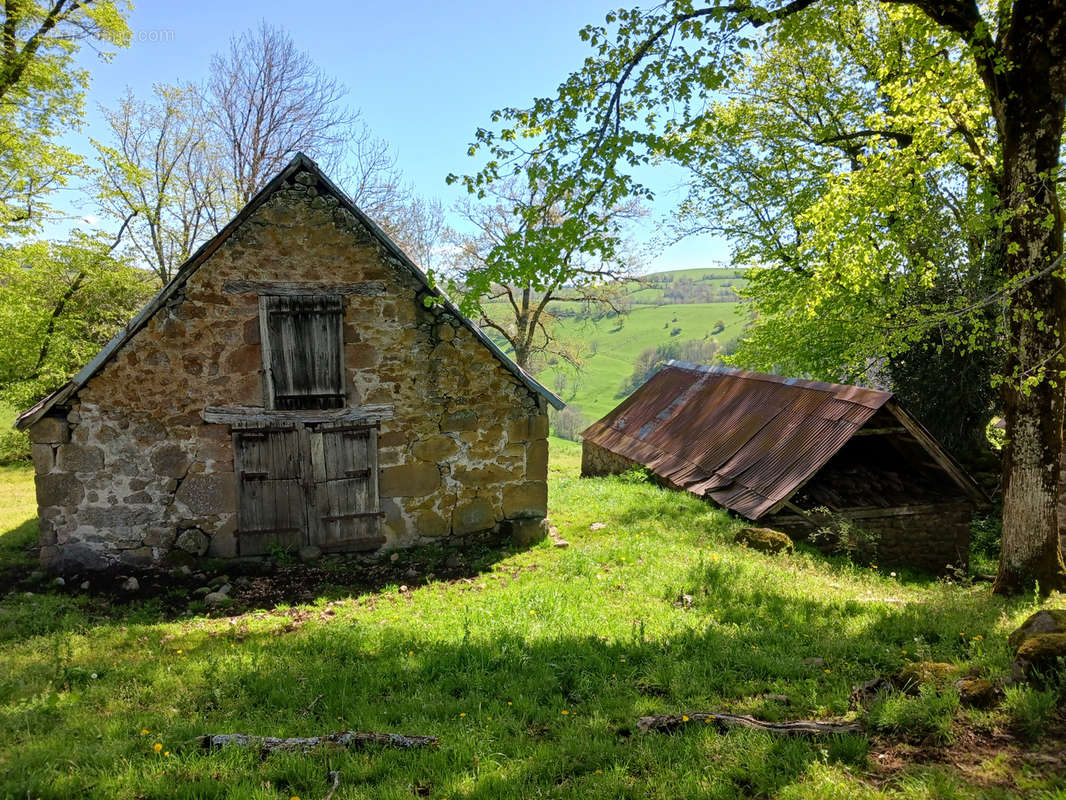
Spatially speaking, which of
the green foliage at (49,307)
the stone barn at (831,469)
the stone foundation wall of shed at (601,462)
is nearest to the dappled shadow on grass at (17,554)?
the green foliage at (49,307)

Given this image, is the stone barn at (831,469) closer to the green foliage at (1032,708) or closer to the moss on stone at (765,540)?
the moss on stone at (765,540)

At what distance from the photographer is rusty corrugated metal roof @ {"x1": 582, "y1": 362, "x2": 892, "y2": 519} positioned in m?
10.5

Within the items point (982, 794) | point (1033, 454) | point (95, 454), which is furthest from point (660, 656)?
point (95, 454)

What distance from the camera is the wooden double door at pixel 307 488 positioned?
8.95 meters

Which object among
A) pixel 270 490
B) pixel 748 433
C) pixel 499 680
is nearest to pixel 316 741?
pixel 499 680

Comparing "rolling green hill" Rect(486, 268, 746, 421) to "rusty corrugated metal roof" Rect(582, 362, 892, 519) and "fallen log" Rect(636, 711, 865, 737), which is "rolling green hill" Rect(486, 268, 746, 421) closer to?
"rusty corrugated metal roof" Rect(582, 362, 892, 519)

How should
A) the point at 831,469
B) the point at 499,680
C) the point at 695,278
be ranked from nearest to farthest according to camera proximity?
1. the point at 499,680
2. the point at 831,469
3. the point at 695,278

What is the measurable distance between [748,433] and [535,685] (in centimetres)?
880

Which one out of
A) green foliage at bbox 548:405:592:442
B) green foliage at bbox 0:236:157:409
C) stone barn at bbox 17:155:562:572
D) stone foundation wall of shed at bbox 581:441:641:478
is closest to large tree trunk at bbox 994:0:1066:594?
stone barn at bbox 17:155:562:572

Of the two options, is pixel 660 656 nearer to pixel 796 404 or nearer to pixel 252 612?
pixel 252 612

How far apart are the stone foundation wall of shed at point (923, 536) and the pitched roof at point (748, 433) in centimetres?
63

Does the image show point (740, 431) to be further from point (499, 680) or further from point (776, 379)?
point (499, 680)

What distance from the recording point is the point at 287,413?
895cm

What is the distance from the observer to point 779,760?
361 centimetres
